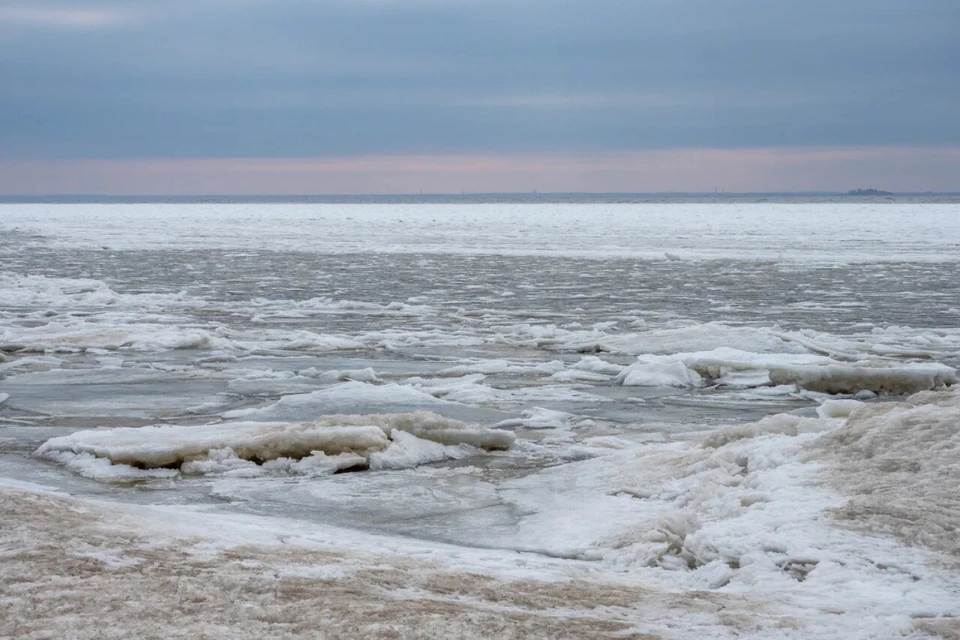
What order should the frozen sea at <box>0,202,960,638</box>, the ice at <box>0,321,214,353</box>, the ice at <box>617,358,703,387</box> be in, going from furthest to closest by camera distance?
the ice at <box>0,321,214,353</box>, the ice at <box>617,358,703,387</box>, the frozen sea at <box>0,202,960,638</box>

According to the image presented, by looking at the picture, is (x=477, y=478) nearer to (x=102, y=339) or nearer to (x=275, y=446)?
(x=275, y=446)

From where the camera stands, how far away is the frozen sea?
354 centimetres

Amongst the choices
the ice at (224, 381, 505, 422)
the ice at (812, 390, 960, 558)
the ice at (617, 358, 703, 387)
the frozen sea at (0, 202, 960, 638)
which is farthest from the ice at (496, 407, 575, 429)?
the ice at (812, 390, 960, 558)

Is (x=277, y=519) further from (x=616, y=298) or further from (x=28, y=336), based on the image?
(x=616, y=298)

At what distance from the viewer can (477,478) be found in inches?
234

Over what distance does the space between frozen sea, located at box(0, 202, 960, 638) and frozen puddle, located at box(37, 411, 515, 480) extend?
18mm

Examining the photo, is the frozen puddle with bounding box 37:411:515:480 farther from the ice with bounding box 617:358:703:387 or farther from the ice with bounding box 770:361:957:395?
the ice with bounding box 770:361:957:395

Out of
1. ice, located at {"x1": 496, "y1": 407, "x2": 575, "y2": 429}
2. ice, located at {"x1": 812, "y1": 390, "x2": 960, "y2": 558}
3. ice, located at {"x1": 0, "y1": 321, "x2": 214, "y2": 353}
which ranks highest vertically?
ice, located at {"x1": 812, "y1": 390, "x2": 960, "y2": 558}

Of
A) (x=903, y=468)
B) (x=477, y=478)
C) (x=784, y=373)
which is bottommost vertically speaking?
(x=477, y=478)

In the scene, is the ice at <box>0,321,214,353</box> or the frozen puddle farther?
the ice at <box>0,321,214,353</box>

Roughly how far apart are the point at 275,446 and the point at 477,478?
1167mm

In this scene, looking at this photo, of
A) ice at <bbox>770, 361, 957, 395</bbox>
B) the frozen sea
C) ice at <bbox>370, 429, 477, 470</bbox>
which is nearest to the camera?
the frozen sea

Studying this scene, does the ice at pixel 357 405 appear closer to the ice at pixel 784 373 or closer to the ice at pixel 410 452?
the ice at pixel 410 452

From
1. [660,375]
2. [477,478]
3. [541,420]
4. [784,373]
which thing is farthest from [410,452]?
[784,373]
